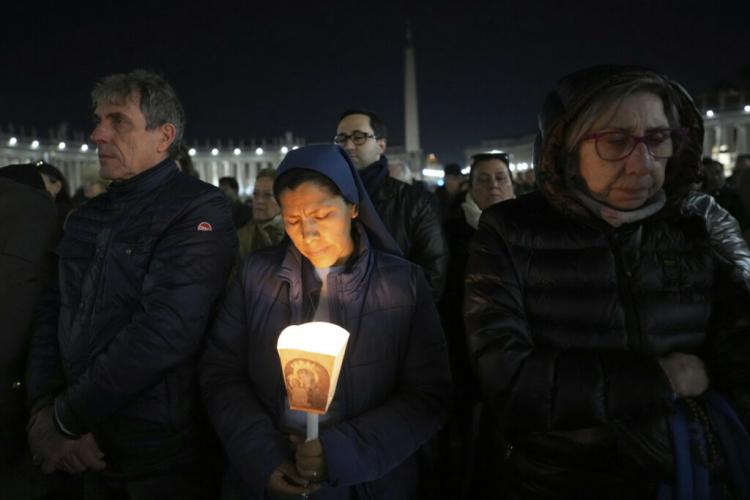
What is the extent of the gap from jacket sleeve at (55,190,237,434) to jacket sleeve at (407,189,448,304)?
1858 millimetres

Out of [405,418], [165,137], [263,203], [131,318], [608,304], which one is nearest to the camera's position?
[608,304]

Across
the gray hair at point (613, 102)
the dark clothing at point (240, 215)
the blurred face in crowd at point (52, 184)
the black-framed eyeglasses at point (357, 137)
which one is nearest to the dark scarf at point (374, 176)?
the black-framed eyeglasses at point (357, 137)

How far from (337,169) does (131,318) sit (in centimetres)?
119

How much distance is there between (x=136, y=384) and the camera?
245 centimetres

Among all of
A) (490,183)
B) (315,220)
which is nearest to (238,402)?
(315,220)

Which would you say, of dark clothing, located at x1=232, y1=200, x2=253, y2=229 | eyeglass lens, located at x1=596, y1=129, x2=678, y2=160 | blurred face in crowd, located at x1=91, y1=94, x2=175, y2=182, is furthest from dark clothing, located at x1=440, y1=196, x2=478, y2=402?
dark clothing, located at x1=232, y1=200, x2=253, y2=229

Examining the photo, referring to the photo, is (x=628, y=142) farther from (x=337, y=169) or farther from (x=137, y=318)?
(x=137, y=318)

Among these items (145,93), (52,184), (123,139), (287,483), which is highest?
(145,93)

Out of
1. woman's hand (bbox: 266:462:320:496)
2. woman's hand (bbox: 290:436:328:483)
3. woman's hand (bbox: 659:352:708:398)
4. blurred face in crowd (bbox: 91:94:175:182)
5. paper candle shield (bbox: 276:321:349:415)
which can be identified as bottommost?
woman's hand (bbox: 266:462:320:496)

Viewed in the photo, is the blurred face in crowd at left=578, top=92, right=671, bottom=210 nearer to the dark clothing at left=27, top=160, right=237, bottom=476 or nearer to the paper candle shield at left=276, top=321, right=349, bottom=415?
the paper candle shield at left=276, top=321, right=349, bottom=415

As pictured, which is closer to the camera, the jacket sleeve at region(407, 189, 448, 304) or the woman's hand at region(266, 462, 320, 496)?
the woman's hand at region(266, 462, 320, 496)

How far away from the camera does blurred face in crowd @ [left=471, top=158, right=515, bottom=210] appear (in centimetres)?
473

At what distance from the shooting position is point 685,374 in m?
1.84

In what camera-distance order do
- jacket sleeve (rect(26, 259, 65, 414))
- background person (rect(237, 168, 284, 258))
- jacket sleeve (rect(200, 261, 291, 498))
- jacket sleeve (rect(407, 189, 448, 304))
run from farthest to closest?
1. background person (rect(237, 168, 284, 258))
2. jacket sleeve (rect(407, 189, 448, 304))
3. jacket sleeve (rect(26, 259, 65, 414))
4. jacket sleeve (rect(200, 261, 291, 498))
